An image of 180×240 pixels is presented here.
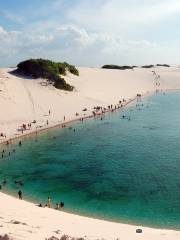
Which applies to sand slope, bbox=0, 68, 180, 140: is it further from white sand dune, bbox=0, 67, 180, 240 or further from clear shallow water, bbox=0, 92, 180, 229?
clear shallow water, bbox=0, 92, 180, 229

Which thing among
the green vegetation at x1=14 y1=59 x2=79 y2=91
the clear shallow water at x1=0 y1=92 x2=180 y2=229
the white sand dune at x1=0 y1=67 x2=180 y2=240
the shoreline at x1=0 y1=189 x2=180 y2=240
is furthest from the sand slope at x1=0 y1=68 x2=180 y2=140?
the shoreline at x1=0 y1=189 x2=180 y2=240

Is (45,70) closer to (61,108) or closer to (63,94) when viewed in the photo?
(63,94)

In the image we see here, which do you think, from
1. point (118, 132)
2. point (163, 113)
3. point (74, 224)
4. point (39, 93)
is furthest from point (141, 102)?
point (74, 224)

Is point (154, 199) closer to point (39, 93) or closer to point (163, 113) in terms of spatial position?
point (163, 113)

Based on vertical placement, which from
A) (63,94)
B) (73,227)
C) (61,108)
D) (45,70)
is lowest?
(73,227)

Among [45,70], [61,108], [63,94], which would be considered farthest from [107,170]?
[45,70]

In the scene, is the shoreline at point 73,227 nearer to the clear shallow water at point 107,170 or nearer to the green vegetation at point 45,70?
the clear shallow water at point 107,170
